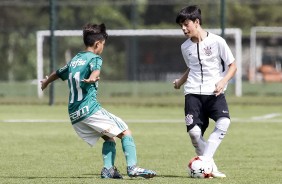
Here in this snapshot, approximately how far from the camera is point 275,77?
36719 millimetres

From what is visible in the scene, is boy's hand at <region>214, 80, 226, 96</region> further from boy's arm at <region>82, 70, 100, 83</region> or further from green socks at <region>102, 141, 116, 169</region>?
boy's arm at <region>82, 70, 100, 83</region>

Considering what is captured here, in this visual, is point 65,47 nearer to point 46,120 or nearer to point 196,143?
point 46,120

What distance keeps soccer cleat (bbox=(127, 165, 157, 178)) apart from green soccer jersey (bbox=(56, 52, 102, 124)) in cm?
67

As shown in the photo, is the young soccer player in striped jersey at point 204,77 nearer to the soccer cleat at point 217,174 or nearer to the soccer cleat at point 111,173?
the soccer cleat at point 217,174

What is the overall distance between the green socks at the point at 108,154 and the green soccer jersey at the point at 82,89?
466 mm

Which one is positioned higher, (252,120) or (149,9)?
(149,9)

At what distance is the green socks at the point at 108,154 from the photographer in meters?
9.65

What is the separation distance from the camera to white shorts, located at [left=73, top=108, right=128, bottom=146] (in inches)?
372

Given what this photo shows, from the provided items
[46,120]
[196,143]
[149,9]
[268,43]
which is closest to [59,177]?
[196,143]

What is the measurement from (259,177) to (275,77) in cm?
2737

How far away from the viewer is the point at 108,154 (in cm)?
972

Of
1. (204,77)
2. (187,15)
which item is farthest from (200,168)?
(187,15)

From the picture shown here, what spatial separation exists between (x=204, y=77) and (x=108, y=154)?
4.17ft

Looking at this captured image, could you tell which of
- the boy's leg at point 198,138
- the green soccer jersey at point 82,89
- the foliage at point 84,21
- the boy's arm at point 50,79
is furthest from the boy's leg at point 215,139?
the foliage at point 84,21
